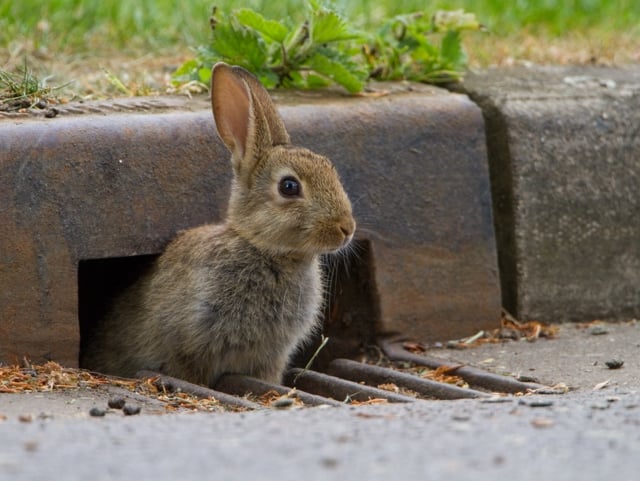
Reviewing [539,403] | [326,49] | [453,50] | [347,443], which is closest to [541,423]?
[539,403]

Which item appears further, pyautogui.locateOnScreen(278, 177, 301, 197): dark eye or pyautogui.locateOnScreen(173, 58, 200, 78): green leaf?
pyautogui.locateOnScreen(173, 58, 200, 78): green leaf

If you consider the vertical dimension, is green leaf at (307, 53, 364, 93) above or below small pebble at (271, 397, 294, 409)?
above

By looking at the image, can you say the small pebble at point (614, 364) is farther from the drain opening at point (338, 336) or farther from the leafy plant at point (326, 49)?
the leafy plant at point (326, 49)

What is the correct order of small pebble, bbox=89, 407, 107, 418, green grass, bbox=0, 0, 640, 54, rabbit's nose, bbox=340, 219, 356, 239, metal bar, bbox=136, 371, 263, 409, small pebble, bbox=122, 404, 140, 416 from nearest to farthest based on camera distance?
small pebble, bbox=89, 407, 107, 418
small pebble, bbox=122, 404, 140, 416
metal bar, bbox=136, 371, 263, 409
rabbit's nose, bbox=340, 219, 356, 239
green grass, bbox=0, 0, 640, 54

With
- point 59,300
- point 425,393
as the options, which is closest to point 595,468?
point 425,393

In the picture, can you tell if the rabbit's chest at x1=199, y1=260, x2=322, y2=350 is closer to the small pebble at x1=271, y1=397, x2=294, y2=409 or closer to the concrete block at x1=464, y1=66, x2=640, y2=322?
the small pebble at x1=271, y1=397, x2=294, y2=409

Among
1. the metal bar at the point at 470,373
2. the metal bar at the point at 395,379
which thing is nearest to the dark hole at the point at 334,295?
the metal bar at the point at 470,373

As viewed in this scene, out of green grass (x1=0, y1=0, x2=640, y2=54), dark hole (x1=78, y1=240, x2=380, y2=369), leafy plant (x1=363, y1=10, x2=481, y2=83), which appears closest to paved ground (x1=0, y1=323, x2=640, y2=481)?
dark hole (x1=78, y1=240, x2=380, y2=369)
